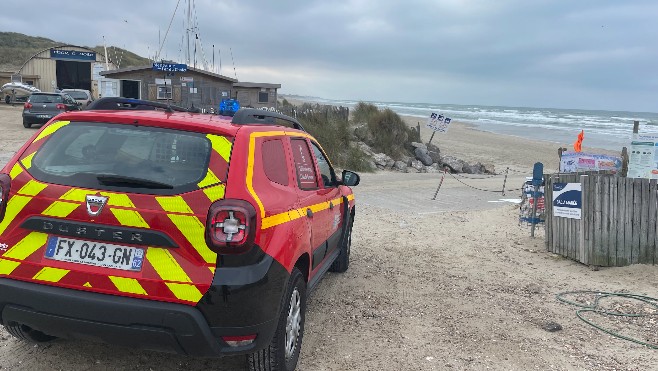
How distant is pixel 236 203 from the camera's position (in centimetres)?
293

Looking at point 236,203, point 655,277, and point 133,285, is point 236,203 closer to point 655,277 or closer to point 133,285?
point 133,285

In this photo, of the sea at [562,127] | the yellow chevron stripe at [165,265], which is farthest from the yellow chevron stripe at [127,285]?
the sea at [562,127]

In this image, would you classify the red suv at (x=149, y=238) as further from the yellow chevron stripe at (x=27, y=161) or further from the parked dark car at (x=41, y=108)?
the parked dark car at (x=41, y=108)

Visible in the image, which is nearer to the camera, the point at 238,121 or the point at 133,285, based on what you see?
the point at 133,285

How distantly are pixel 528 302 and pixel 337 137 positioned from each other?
16.1m

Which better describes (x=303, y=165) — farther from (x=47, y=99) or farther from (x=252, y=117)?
(x=47, y=99)

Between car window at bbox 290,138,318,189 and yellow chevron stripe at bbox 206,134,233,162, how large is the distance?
90 centimetres

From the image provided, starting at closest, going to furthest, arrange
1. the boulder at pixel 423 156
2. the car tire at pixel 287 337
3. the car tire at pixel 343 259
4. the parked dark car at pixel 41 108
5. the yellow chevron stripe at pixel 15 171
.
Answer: the yellow chevron stripe at pixel 15 171 → the car tire at pixel 287 337 → the car tire at pixel 343 259 → the parked dark car at pixel 41 108 → the boulder at pixel 423 156

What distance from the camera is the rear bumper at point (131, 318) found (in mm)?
2869

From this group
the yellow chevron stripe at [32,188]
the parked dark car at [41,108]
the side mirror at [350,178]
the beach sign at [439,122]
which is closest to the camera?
the yellow chevron stripe at [32,188]

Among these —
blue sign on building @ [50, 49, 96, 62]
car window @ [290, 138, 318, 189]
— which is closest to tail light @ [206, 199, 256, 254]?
car window @ [290, 138, 318, 189]

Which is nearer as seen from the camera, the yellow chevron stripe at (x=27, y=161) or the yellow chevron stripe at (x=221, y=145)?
the yellow chevron stripe at (x=221, y=145)

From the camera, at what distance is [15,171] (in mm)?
3230

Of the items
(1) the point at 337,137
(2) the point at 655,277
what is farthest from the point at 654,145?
(1) the point at 337,137
